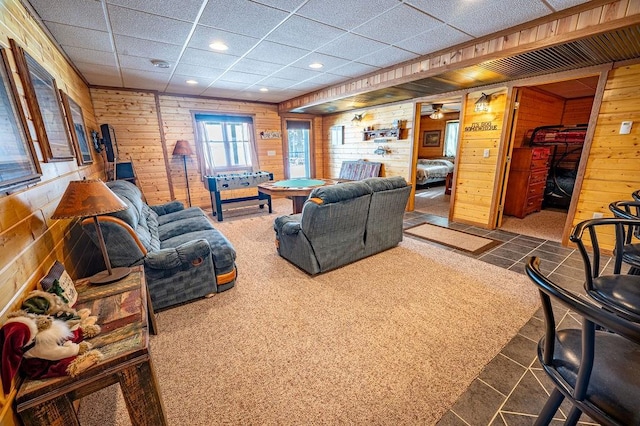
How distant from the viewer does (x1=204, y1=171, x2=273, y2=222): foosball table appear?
15.8ft

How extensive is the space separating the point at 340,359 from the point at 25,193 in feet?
6.68

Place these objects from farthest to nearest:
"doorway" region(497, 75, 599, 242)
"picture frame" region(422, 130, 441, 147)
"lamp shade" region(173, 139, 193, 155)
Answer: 1. "picture frame" region(422, 130, 441, 147)
2. "lamp shade" region(173, 139, 193, 155)
3. "doorway" region(497, 75, 599, 242)

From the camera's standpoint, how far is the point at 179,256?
2158 mm

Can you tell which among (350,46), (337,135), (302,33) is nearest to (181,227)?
(302,33)

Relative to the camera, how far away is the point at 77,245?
2.08 m

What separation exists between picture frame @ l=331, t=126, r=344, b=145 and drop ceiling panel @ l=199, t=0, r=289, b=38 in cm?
A: 443

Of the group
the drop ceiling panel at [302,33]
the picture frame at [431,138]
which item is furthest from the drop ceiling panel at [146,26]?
the picture frame at [431,138]

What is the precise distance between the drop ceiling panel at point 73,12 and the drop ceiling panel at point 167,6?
22cm

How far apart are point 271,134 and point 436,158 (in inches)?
230

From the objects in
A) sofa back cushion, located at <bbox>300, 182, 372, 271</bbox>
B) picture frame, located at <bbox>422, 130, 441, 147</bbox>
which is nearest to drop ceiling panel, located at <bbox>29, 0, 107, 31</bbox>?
sofa back cushion, located at <bbox>300, 182, 372, 271</bbox>

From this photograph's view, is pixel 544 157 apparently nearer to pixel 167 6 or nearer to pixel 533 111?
pixel 533 111

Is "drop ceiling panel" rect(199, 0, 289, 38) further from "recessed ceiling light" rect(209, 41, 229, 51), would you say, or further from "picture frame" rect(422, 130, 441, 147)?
"picture frame" rect(422, 130, 441, 147)

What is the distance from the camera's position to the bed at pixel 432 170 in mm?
7230

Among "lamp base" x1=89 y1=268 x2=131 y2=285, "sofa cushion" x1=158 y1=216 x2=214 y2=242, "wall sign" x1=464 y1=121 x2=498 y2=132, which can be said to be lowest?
"sofa cushion" x1=158 y1=216 x2=214 y2=242
